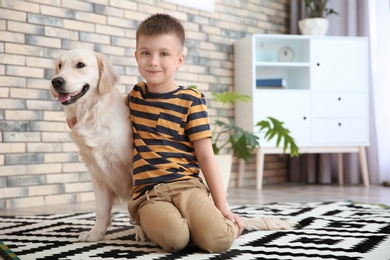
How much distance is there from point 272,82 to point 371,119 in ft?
3.07

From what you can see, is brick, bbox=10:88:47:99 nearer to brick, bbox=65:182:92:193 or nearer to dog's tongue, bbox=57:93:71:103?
brick, bbox=65:182:92:193

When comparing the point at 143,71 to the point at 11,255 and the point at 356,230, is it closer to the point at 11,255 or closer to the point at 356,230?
the point at 11,255

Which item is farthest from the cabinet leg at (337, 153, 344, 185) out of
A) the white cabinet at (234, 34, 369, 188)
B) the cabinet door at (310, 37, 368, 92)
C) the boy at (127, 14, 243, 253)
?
the boy at (127, 14, 243, 253)

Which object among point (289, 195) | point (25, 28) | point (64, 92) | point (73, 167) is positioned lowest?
point (289, 195)

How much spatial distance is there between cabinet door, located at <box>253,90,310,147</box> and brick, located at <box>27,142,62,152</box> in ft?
5.11

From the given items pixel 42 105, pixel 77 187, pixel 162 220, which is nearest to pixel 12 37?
pixel 42 105

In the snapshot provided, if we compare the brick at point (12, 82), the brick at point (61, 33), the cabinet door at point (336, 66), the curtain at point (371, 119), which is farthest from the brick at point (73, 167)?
the curtain at point (371, 119)

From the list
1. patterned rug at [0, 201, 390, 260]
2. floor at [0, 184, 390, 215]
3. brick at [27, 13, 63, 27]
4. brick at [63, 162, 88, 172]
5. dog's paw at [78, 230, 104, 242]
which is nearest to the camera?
patterned rug at [0, 201, 390, 260]

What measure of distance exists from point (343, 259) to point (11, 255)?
95 centimetres

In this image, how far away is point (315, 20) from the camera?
4305mm

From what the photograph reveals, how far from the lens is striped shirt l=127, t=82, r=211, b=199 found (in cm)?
173

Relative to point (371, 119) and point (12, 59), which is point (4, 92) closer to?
point (12, 59)

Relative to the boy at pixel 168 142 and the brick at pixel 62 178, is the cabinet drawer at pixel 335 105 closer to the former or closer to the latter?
the brick at pixel 62 178

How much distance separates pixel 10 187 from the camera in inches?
117
